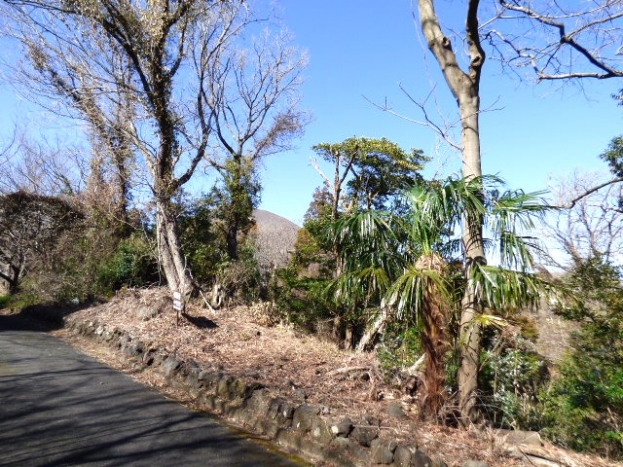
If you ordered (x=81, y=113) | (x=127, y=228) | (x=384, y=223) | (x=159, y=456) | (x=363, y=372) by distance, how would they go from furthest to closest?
(x=127, y=228), (x=81, y=113), (x=363, y=372), (x=384, y=223), (x=159, y=456)

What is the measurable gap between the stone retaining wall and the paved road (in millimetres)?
336

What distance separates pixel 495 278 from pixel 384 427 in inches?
78.8

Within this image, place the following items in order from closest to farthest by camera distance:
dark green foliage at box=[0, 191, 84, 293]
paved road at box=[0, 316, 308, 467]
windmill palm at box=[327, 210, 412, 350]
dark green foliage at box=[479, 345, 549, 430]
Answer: paved road at box=[0, 316, 308, 467] < dark green foliage at box=[479, 345, 549, 430] < windmill palm at box=[327, 210, 412, 350] < dark green foliage at box=[0, 191, 84, 293]

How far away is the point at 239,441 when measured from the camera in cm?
538

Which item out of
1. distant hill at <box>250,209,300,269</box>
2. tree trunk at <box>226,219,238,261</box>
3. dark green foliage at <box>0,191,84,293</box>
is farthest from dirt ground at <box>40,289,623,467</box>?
dark green foliage at <box>0,191,84,293</box>

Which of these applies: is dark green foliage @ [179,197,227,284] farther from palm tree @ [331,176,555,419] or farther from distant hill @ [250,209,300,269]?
palm tree @ [331,176,555,419]

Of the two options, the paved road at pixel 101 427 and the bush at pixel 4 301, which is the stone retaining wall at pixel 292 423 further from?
the bush at pixel 4 301

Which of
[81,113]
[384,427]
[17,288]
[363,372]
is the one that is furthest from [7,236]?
[384,427]

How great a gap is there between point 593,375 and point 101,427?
19.7 feet

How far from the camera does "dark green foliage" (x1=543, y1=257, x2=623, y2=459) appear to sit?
5.96 m

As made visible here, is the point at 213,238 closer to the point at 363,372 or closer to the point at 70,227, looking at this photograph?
the point at 70,227

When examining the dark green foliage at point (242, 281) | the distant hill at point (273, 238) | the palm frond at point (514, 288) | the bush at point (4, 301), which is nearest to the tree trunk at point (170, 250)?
the dark green foliage at point (242, 281)

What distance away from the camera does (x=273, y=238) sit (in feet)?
101

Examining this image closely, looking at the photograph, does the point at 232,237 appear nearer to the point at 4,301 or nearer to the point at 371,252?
the point at 4,301
